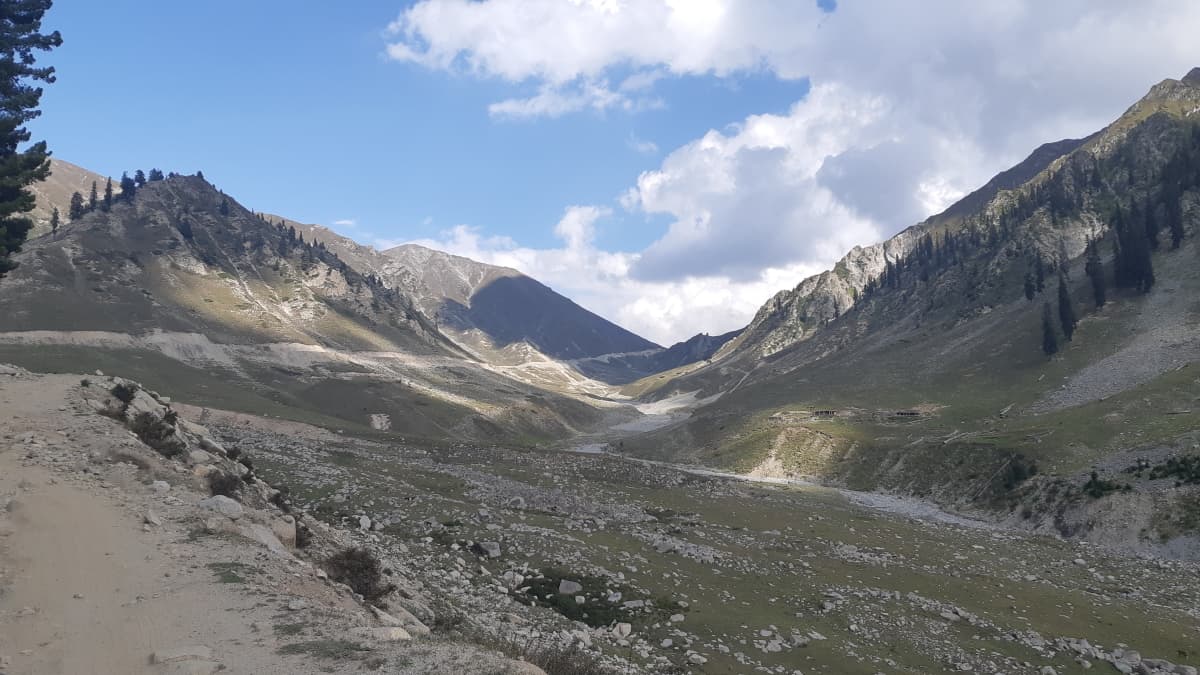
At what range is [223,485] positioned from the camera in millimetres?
22078

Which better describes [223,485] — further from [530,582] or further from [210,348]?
[210,348]

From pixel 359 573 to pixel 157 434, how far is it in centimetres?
1237

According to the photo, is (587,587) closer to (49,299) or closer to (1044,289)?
(49,299)

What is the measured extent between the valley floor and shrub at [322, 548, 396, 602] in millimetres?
806

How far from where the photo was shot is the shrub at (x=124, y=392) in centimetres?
2814

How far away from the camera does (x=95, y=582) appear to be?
14.4 meters

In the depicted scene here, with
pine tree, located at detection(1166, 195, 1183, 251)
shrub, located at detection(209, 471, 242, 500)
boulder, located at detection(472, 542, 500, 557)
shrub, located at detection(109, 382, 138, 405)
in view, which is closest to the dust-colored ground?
shrub, located at detection(209, 471, 242, 500)

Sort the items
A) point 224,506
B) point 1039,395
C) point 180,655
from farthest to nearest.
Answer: point 1039,395 < point 224,506 < point 180,655

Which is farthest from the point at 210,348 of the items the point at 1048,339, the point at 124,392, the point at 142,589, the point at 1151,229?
the point at 1151,229

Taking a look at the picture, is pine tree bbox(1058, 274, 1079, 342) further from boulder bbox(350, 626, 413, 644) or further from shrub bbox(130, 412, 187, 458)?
shrub bbox(130, 412, 187, 458)

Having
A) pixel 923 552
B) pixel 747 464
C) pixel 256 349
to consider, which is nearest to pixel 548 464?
pixel 923 552

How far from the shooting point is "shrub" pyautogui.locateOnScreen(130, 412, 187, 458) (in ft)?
78.0

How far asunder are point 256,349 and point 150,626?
154 metres

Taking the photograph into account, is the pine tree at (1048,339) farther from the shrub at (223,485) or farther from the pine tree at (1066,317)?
the shrub at (223,485)
